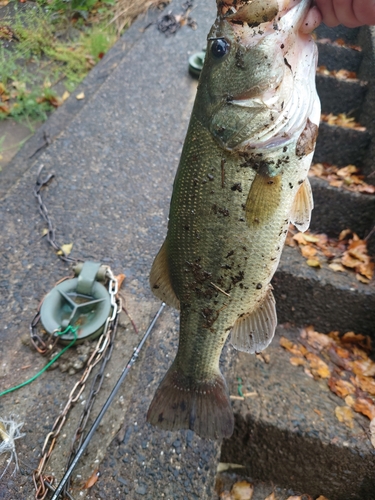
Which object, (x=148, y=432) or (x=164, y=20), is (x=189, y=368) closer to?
(x=148, y=432)

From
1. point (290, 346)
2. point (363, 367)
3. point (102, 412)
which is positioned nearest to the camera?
point (102, 412)

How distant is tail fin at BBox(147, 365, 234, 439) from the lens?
1.71 metres

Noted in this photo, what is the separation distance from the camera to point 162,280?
1.79 meters

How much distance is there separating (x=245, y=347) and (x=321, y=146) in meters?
2.69

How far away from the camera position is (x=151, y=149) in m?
3.85

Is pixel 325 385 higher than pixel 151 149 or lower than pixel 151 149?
lower

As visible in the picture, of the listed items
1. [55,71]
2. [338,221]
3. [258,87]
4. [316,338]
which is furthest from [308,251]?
[55,71]

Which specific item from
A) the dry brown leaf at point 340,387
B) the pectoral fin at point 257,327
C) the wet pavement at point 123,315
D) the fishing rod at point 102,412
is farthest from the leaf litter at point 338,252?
the fishing rod at point 102,412

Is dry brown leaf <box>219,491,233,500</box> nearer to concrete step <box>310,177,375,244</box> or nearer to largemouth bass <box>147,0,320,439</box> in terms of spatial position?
largemouth bass <box>147,0,320,439</box>

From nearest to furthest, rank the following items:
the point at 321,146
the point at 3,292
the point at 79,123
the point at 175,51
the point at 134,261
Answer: the point at 3,292 < the point at 134,261 < the point at 321,146 < the point at 79,123 < the point at 175,51

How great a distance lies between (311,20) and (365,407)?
2.31 metres

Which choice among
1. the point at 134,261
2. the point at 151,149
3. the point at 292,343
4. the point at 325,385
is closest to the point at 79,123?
the point at 151,149

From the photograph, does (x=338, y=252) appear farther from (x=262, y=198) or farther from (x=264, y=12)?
(x=264, y=12)

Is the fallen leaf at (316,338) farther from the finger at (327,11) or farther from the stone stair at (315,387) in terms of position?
the finger at (327,11)
